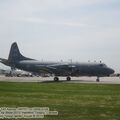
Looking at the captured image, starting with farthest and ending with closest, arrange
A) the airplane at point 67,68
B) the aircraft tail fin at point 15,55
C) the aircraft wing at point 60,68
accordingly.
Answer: the aircraft tail fin at point 15,55
the aircraft wing at point 60,68
the airplane at point 67,68

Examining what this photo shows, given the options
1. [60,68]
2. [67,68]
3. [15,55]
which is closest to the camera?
[67,68]

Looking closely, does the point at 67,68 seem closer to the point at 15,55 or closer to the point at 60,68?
the point at 60,68

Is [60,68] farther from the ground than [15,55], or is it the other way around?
[15,55]

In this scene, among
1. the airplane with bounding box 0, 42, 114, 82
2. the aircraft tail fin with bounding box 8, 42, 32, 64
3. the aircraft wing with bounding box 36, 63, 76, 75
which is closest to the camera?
the airplane with bounding box 0, 42, 114, 82

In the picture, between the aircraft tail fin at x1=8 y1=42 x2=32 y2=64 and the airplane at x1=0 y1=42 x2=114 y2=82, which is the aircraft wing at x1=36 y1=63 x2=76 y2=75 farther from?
the aircraft tail fin at x1=8 y1=42 x2=32 y2=64

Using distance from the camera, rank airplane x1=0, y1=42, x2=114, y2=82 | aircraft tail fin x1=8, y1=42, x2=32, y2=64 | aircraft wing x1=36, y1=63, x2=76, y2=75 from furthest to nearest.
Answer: aircraft tail fin x1=8, y1=42, x2=32, y2=64 → aircraft wing x1=36, y1=63, x2=76, y2=75 → airplane x1=0, y1=42, x2=114, y2=82

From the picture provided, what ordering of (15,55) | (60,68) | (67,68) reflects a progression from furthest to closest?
(15,55), (60,68), (67,68)

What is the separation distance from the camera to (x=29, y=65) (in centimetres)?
7906

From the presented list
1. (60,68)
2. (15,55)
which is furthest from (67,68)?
(15,55)

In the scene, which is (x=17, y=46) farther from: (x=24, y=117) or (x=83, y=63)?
(x=24, y=117)

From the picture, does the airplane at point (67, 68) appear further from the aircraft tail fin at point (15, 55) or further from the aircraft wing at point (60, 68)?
the aircraft tail fin at point (15, 55)

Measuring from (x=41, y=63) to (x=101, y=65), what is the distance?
13225mm

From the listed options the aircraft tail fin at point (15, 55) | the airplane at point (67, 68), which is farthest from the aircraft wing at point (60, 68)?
the aircraft tail fin at point (15, 55)

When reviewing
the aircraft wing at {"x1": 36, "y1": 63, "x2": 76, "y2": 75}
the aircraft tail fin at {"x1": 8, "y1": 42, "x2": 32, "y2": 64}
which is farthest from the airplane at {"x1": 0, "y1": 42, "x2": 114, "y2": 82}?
the aircraft tail fin at {"x1": 8, "y1": 42, "x2": 32, "y2": 64}
